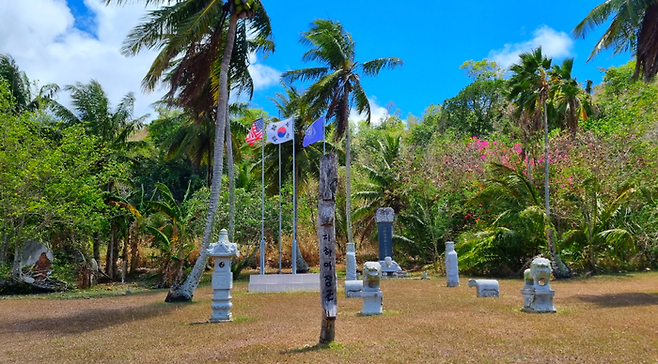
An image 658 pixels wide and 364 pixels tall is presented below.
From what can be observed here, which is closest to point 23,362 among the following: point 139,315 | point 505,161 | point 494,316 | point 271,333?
point 271,333

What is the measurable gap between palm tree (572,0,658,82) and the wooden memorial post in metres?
10.1

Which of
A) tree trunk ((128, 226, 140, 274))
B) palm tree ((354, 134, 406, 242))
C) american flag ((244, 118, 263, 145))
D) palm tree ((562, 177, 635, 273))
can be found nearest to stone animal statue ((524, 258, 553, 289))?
palm tree ((562, 177, 635, 273))

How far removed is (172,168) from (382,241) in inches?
747

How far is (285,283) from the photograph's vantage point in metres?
15.2

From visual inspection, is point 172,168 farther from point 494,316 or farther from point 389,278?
point 494,316

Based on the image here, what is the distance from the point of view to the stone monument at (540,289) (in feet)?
29.5

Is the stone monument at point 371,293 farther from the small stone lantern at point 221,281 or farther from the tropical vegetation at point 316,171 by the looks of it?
the tropical vegetation at point 316,171

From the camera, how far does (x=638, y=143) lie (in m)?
18.4

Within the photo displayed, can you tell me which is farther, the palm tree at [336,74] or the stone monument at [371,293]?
the palm tree at [336,74]

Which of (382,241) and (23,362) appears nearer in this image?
(23,362)

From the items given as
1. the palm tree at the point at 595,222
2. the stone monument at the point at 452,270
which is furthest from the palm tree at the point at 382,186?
the stone monument at the point at 452,270

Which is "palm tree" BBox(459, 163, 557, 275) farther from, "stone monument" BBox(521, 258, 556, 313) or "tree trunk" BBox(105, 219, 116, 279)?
"tree trunk" BBox(105, 219, 116, 279)

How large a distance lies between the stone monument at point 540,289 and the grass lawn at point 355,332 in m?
0.32

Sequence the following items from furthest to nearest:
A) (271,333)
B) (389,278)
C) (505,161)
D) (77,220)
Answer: (505,161) → (389,278) → (77,220) → (271,333)
